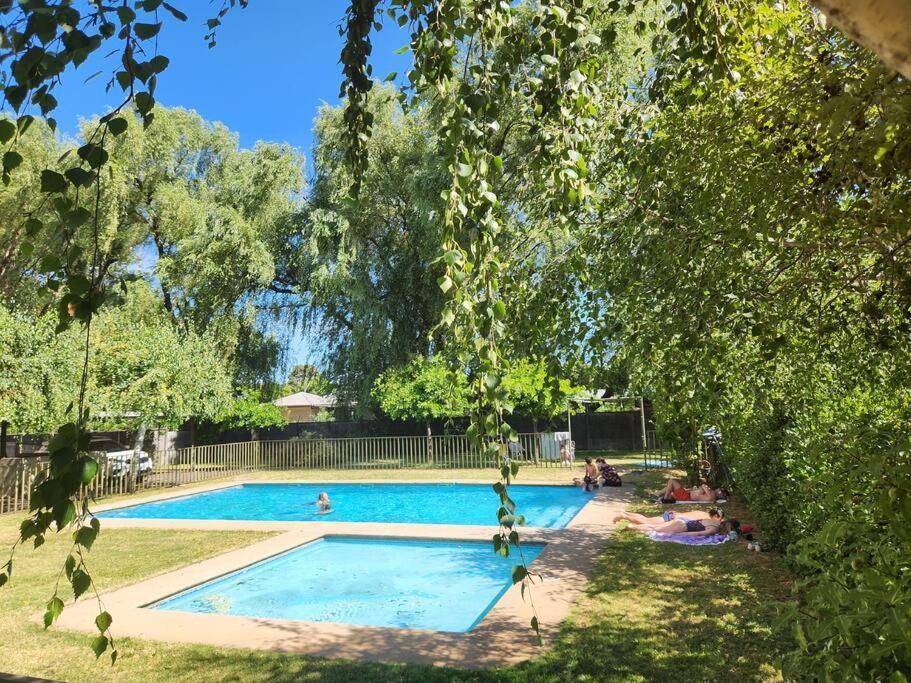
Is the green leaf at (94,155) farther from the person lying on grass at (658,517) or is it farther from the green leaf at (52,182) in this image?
the person lying on grass at (658,517)

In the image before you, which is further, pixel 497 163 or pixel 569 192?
pixel 569 192

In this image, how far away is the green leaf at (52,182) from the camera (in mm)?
1169

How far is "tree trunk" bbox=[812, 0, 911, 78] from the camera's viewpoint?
0.79 metres

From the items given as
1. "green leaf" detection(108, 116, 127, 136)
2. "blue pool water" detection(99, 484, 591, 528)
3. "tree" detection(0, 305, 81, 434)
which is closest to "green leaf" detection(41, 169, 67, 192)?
"green leaf" detection(108, 116, 127, 136)

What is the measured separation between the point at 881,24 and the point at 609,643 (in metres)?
4.81

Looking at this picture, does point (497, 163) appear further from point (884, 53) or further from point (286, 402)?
point (286, 402)

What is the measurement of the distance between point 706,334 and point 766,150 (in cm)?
99

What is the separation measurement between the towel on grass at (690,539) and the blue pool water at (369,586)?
174 centimetres

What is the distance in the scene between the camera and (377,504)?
16422 millimetres

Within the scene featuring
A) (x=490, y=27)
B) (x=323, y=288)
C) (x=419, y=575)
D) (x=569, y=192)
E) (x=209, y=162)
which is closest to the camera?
(x=569, y=192)

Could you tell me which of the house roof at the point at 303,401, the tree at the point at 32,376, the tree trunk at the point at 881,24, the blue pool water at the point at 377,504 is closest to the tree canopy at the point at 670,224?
the tree trunk at the point at 881,24

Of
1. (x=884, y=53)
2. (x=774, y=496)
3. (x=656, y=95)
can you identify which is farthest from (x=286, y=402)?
(x=884, y=53)

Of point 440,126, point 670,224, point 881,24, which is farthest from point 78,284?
point 670,224

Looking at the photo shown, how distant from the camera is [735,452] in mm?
9344
